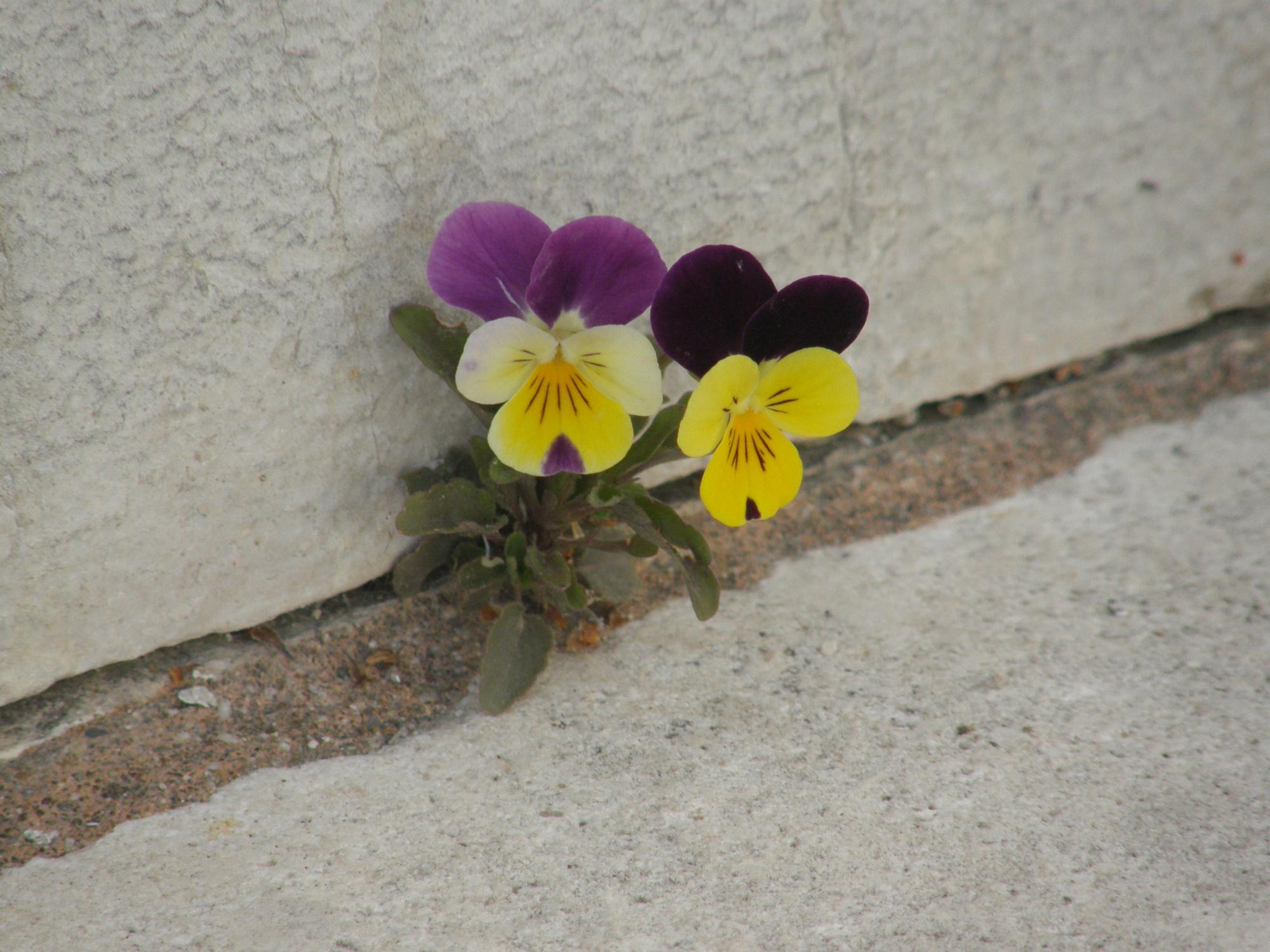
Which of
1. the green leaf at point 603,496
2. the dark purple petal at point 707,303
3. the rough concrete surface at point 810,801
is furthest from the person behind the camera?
the green leaf at point 603,496

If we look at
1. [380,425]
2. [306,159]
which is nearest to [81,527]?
[380,425]

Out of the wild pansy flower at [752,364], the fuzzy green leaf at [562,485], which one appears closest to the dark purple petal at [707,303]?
the wild pansy flower at [752,364]

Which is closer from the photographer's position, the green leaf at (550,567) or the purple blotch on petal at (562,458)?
the purple blotch on petal at (562,458)

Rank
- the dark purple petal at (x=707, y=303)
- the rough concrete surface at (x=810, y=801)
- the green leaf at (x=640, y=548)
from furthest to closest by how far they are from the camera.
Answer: the green leaf at (x=640, y=548) < the dark purple petal at (x=707, y=303) < the rough concrete surface at (x=810, y=801)

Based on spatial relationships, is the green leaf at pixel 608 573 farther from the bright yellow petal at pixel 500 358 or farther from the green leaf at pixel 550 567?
the bright yellow petal at pixel 500 358

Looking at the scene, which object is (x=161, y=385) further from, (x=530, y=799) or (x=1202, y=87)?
(x=1202, y=87)

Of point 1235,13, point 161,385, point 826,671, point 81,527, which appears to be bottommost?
point 826,671
